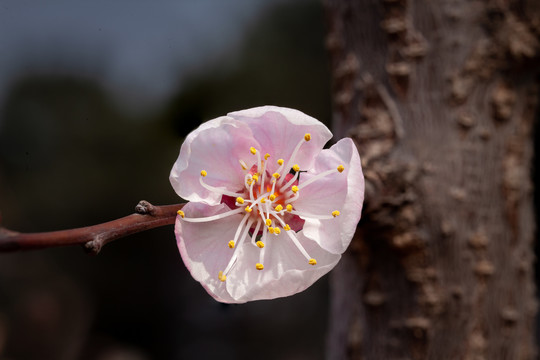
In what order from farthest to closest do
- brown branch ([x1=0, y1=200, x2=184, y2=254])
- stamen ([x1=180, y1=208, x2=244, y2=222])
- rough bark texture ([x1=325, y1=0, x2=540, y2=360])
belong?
rough bark texture ([x1=325, y1=0, x2=540, y2=360]) → stamen ([x1=180, y1=208, x2=244, y2=222]) → brown branch ([x1=0, y1=200, x2=184, y2=254])

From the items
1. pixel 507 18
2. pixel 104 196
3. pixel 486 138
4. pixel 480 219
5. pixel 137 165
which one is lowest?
pixel 104 196

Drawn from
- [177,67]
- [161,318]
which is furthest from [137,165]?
[161,318]

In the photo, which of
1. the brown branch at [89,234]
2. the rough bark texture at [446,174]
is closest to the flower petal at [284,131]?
the brown branch at [89,234]

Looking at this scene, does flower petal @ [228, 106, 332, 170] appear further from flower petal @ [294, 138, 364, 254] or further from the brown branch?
the brown branch

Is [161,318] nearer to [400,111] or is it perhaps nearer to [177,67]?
[177,67]

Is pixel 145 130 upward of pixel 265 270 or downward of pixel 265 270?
downward

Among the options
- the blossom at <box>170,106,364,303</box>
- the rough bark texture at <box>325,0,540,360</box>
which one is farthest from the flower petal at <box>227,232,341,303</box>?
the rough bark texture at <box>325,0,540,360</box>

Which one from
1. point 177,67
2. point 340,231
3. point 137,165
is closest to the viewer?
point 340,231

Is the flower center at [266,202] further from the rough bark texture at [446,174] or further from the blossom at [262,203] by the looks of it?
the rough bark texture at [446,174]
